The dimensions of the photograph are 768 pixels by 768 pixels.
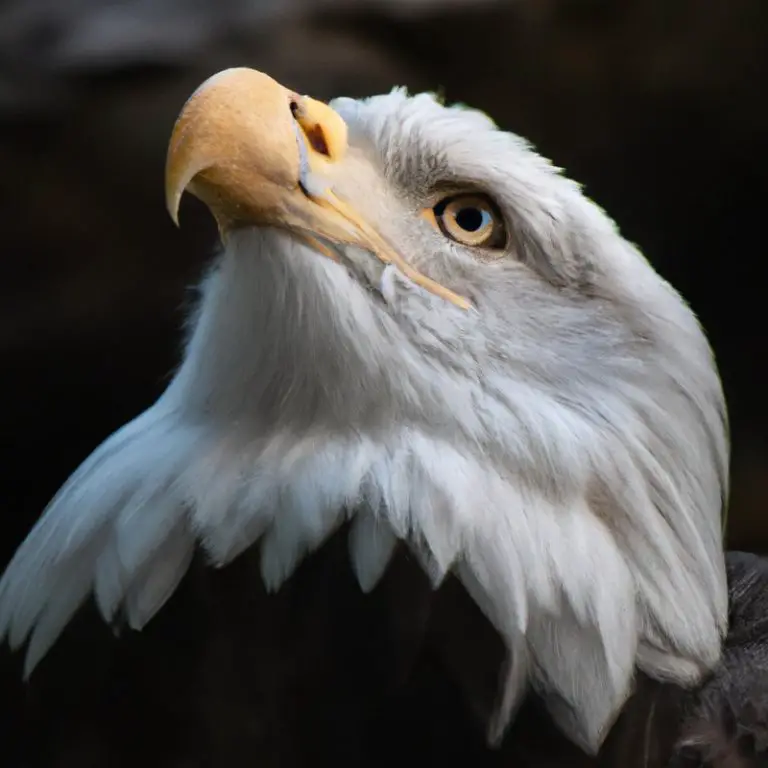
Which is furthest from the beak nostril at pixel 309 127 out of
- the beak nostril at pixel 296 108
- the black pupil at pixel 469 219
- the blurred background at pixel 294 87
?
the blurred background at pixel 294 87

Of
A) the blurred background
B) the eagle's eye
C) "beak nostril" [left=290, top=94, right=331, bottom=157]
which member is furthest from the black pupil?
the blurred background

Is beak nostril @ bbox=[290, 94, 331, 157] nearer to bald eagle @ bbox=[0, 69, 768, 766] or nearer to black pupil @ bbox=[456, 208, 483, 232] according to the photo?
bald eagle @ bbox=[0, 69, 768, 766]

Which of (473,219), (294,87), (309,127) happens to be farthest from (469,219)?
(294,87)

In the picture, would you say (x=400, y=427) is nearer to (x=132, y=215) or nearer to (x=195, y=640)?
(x=195, y=640)

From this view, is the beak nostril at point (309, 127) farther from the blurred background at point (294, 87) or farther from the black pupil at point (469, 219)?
the blurred background at point (294, 87)

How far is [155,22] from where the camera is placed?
39.6 inches

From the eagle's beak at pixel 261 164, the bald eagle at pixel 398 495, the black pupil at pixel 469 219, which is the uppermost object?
the eagle's beak at pixel 261 164

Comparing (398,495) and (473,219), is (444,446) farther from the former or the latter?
(473,219)

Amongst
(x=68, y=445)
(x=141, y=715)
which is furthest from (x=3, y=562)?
(x=141, y=715)

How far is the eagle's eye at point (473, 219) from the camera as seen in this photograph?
0.76 meters

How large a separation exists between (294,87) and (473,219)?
1.12ft

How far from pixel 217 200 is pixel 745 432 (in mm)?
680

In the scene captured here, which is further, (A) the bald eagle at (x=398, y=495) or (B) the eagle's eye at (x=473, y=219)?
(B) the eagle's eye at (x=473, y=219)

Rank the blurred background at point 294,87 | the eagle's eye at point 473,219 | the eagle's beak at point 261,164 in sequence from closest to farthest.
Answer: the eagle's beak at point 261,164, the eagle's eye at point 473,219, the blurred background at point 294,87
